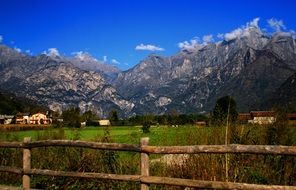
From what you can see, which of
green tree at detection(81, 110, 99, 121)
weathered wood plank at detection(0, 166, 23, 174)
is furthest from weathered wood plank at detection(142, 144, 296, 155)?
green tree at detection(81, 110, 99, 121)

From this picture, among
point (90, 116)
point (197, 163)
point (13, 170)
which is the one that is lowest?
point (13, 170)

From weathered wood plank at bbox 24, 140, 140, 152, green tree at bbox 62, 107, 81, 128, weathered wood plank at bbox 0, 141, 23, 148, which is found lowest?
weathered wood plank at bbox 0, 141, 23, 148

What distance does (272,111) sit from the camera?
35.4 ft

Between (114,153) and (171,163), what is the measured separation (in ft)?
5.09

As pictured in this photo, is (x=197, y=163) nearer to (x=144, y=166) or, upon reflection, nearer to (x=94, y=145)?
(x=144, y=166)

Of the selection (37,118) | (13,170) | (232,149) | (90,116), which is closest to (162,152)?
(232,149)

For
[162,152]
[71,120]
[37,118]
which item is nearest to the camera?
[162,152]

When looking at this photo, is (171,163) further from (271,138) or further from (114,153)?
(271,138)

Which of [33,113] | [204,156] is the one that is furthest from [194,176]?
[33,113]

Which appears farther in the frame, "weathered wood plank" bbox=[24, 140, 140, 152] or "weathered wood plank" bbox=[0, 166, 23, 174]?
"weathered wood plank" bbox=[0, 166, 23, 174]

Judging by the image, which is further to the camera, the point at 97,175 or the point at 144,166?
the point at 97,175

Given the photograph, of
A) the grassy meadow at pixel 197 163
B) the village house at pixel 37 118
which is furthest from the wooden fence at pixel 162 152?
the village house at pixel 37 118

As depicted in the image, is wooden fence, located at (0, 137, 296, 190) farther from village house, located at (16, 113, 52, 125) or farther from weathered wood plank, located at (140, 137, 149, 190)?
village house, located at (16, 113, 52, 125)

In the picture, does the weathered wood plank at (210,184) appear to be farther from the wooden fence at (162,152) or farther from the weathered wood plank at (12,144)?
the weathered wood plank at (12,144)
